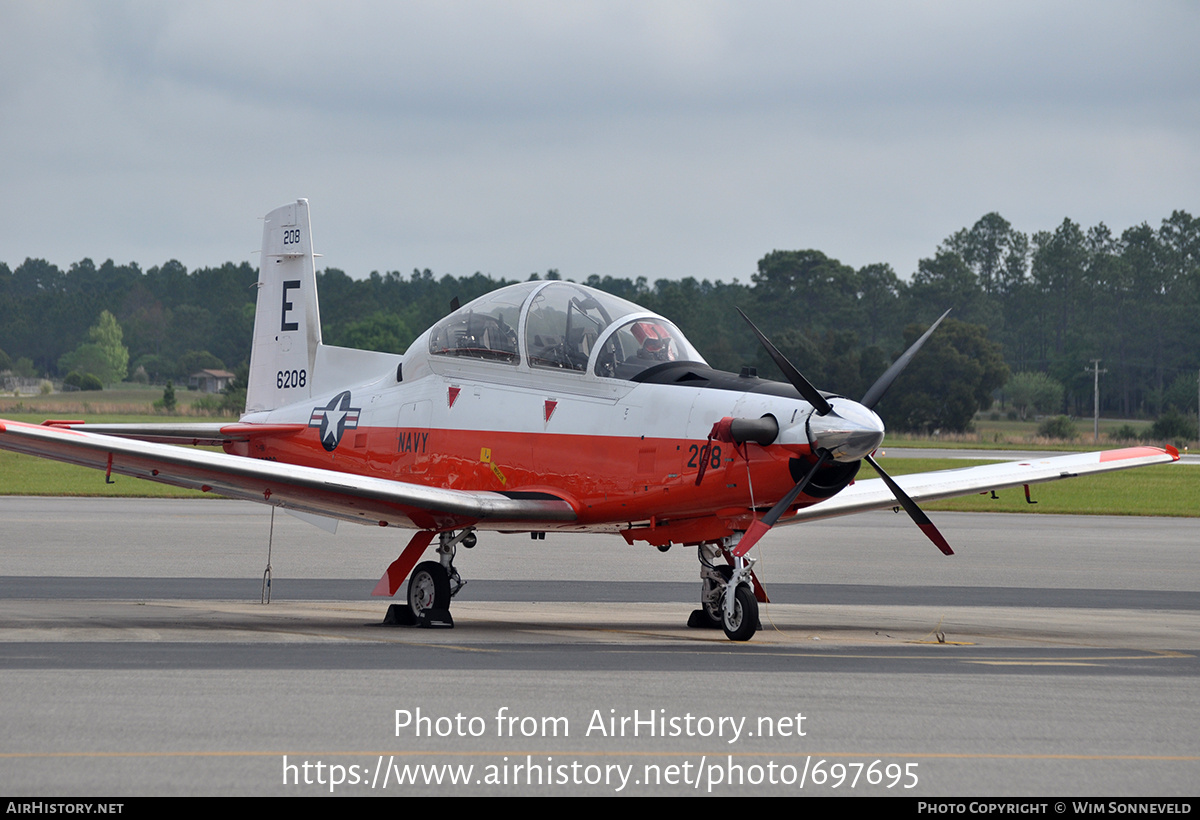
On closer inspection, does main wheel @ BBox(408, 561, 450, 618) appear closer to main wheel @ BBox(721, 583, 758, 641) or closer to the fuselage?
the fuselage

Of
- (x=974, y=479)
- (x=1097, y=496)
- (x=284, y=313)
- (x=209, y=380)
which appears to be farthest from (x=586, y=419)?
(x=209, y=380)

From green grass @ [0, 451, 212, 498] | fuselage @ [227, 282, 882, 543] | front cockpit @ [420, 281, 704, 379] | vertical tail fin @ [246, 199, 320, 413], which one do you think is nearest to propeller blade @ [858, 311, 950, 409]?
fuselage @ [227, 282, 882, 543]

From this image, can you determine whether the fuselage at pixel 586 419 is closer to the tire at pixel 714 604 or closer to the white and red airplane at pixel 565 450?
the white and red airplane at pixel 565 450

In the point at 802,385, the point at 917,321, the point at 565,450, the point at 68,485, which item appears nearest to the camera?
the point at 802,385

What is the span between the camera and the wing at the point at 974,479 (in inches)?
542

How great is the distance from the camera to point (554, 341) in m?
12.6

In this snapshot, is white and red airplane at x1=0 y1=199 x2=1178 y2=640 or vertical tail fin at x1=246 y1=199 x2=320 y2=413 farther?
vertical tail fin at x1=246 y1=199 x2=320 y2=413

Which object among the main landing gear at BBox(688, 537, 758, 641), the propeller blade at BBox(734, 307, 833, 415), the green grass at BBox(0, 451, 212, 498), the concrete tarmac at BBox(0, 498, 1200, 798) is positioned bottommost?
the green grass at BBox(0, 451, 212, 498)

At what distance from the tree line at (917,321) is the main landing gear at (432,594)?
6029 cm

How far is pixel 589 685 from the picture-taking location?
858cm

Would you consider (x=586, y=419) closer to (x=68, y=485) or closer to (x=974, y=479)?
(x=974, y=479)

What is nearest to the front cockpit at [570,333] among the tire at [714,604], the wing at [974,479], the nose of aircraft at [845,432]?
the tire at [714,604]

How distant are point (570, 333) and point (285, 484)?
3012 millimetres

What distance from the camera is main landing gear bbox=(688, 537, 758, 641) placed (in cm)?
1123
